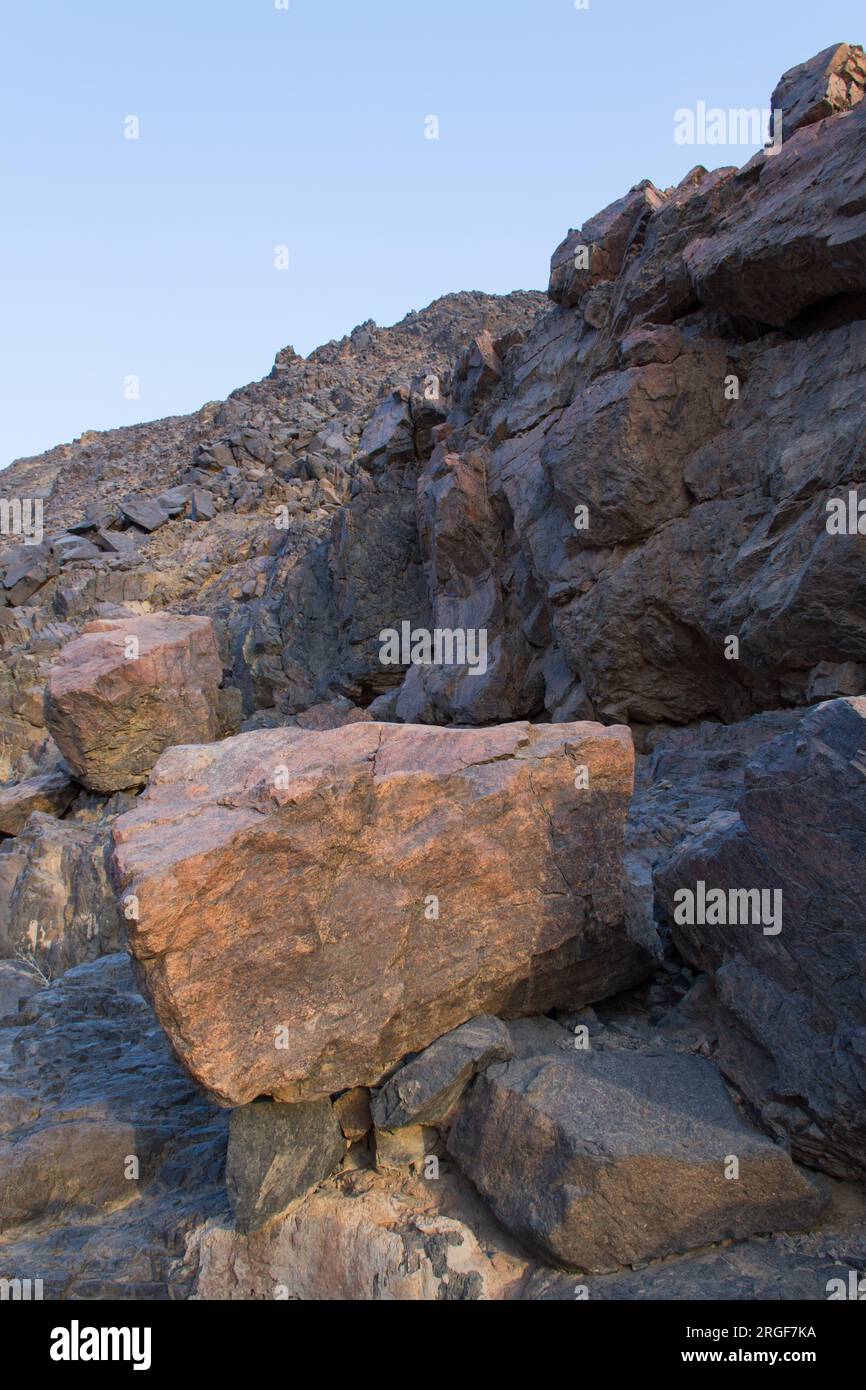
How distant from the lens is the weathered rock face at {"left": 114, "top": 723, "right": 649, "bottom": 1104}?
223 inches

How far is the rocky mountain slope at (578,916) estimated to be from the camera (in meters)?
5.30

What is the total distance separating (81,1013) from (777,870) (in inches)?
279

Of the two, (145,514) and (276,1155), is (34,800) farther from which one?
(145,514)

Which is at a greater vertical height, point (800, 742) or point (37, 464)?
point (37, 464)

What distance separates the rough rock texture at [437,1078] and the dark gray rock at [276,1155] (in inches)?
A: 15.5

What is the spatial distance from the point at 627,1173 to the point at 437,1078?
136 centimetres

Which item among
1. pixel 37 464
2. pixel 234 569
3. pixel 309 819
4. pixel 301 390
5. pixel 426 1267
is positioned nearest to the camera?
pixel 426 1267

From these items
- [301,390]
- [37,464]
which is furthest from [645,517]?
[37,464]

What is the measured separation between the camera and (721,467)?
1100cm

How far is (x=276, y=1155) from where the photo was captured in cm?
604

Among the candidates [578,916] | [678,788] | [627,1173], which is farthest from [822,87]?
[627,1173]

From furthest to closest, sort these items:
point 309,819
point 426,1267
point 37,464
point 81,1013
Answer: point 37,464
point 81,1013
point 309,819
point 426,1267

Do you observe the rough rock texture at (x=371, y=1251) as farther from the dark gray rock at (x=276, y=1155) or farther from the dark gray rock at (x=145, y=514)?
the dark gray rock at (x=145, y=514)

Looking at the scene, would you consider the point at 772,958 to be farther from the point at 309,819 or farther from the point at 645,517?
the point at 645,517
